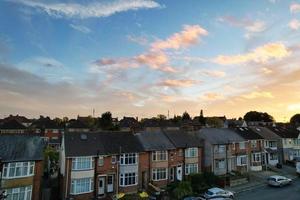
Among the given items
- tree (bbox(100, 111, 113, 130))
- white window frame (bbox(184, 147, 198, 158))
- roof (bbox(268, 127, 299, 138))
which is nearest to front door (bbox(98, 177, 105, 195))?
white window frame (bbox(184, 147, 198, 158))

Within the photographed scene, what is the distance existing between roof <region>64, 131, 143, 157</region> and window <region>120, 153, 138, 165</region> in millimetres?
653

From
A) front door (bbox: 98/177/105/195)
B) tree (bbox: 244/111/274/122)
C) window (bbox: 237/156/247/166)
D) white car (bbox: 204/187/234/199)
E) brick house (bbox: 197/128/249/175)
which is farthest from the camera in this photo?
tree (bbox: 244/111/274/122)

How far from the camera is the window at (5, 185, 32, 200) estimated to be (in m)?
34.4

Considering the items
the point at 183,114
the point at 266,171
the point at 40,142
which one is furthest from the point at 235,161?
the point at 183,114

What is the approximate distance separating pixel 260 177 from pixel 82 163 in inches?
1352

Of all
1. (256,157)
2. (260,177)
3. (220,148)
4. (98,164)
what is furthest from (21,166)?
(256,157)

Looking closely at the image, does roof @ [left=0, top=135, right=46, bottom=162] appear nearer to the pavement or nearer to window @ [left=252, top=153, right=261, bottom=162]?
the pavement

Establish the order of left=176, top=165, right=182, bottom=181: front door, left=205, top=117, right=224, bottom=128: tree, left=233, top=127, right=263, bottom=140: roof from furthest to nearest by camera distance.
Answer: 1. left=205, top=117, right=224, bottom=128: tree
2. left=233, top=127, right=263, bottom=140: roof
3. left=176, top=165, right=182, bottom=181: front door

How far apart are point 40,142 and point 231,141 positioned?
36335mm

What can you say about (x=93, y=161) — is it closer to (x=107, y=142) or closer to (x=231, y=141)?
(x=107, y=142)

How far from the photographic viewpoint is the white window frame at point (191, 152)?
171 ft

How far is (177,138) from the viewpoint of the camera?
175 feet

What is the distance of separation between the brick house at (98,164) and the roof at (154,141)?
156 cm

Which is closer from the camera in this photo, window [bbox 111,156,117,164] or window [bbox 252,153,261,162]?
window [bbox 111,156,117,164]
